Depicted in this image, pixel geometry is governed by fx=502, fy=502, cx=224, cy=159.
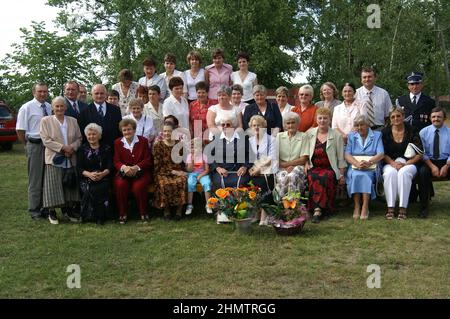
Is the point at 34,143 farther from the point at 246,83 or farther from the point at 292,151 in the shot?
the point at 292,151

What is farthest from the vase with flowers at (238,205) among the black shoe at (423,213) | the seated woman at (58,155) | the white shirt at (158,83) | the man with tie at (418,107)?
the man with tie at (418,107)

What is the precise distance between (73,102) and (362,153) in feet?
13.7

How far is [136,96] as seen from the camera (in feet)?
25.6

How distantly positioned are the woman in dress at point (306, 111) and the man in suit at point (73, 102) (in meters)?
3.11

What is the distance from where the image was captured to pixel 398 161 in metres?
6.95

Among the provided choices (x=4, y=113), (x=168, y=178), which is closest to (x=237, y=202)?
(x=168, y=178)

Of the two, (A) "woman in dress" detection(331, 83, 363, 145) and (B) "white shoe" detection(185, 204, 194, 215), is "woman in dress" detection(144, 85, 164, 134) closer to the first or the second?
(B) "white shoe" detection(185, 204, 194, 215)

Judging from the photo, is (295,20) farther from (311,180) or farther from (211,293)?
(211,293)

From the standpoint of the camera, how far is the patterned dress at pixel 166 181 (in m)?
6.86

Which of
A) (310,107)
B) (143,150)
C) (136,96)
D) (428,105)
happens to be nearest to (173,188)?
(143,150)

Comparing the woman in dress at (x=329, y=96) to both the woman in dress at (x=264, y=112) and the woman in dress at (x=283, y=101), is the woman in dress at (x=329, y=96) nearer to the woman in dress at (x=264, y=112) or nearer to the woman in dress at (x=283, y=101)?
the woman in dress at (x=283, y=101)

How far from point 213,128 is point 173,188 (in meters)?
1.07

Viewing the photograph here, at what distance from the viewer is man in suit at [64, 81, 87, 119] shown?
7141 millimetres

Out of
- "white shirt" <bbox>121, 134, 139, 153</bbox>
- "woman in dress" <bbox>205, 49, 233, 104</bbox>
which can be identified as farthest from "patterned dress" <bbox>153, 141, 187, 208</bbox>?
A: "woman in dress" <bbox>205, 49, 233, 104</bbox>
